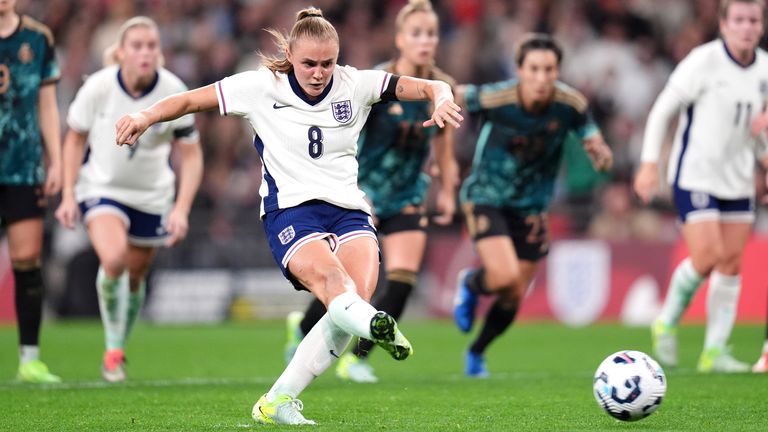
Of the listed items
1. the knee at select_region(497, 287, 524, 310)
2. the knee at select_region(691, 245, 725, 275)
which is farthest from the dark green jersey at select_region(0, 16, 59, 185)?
the knee at select_region(691, 245, 725, 275)

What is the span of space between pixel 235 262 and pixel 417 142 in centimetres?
797

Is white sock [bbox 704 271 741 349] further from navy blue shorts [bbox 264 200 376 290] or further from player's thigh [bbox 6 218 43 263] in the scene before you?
player's thigh [bbox 6 218 43 263]

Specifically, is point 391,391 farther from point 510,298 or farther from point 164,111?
point 164,111

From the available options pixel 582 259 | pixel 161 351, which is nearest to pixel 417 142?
pixel 161 351

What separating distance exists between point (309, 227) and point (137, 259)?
377cm

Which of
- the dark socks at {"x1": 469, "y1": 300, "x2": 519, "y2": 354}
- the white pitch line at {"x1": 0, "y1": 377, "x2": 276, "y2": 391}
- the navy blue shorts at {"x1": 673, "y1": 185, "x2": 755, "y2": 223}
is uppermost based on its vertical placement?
the navy blue shorts at {"x1": 673, "y1": 185, "x2": 755, "y2": 223}

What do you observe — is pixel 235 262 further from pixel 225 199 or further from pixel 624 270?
pixel 624 270

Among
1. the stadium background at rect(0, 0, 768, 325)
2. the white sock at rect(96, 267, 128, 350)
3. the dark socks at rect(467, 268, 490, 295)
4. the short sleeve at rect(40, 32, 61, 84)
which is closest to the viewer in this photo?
the short sleeve at rect(40, 32, 61, 84)

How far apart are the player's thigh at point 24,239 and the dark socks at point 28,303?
0.12 meters

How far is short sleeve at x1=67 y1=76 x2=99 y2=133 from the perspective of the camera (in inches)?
384

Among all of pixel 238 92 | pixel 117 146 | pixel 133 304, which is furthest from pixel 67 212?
pixel 238 92

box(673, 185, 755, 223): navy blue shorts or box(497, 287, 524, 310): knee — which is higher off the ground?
box(673, 185, 755, 223): navy blue shorts

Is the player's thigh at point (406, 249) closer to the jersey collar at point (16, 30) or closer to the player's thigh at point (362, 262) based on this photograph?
the player's thigh at point (362, 262)

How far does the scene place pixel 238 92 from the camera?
705 centimetres
